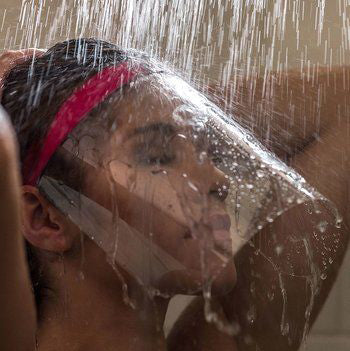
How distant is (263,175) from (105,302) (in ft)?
0.76

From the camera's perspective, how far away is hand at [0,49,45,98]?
2.58 ft

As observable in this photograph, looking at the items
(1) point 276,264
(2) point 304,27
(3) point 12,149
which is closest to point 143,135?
(3) point 12,149

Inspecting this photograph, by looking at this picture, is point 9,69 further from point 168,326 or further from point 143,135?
point 168,326

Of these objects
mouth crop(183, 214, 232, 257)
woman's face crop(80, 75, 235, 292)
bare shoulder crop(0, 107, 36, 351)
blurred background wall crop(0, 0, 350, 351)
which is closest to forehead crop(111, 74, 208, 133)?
woman's face crop(80, 75, 235, 292)

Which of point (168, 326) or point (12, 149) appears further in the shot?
point (168, 326)

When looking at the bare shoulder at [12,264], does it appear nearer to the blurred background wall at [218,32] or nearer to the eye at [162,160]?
the eye at [162,160]

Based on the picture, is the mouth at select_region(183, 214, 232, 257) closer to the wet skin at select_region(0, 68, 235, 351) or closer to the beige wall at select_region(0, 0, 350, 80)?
the wet skin at select_region(0, 68, 235, 351)

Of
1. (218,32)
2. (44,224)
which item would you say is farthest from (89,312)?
(218,32)

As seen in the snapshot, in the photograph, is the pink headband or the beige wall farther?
the beige wall

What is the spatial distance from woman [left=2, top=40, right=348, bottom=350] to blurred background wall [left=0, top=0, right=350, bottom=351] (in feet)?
1.25

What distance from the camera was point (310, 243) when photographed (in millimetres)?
915

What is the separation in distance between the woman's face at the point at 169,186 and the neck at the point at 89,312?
7 cm

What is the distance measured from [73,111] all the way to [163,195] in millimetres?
138

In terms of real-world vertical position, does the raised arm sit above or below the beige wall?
below
